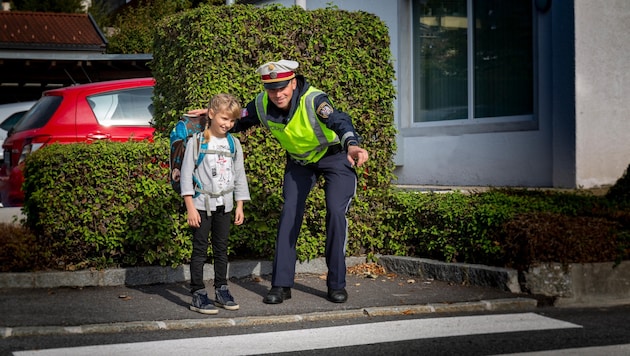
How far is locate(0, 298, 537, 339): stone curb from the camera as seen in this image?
591 centimetres

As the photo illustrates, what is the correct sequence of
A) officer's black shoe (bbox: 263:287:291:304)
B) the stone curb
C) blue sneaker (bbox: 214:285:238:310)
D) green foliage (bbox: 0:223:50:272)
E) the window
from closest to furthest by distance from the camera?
the stone curb, blue sneaker (bbox: 214:285:238:310), officer's black shoe (bbox: 263:287:291:304), green foliage (bbox: 0:223:50:272), the window

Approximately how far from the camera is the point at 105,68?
73.8ft

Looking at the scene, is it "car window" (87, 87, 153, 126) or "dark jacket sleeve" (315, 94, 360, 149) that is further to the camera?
"car window" (87, 87, 153, 126)

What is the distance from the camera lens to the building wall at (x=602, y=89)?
1153 cm

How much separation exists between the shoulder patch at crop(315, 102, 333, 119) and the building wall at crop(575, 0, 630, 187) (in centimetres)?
576

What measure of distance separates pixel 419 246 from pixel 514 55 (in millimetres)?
5600

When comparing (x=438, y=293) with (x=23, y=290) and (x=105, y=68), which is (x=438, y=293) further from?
(x=105, y=68)

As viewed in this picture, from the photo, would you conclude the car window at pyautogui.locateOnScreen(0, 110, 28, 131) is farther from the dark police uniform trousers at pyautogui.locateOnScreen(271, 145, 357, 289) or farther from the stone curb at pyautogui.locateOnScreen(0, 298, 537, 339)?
the stone curb at pyautogui.locateOnScreen(0, 298, 537, 339)

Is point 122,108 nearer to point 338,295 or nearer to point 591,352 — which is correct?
point 338,295

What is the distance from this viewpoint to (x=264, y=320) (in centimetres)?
638

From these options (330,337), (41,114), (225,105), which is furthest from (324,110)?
(41,114)

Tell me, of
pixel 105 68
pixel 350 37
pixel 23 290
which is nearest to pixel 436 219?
pixel 350 37

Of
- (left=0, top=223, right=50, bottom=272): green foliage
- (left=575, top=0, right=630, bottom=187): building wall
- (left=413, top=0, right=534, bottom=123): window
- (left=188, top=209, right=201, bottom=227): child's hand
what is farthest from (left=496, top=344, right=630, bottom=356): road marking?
(left=413, top=0, right=534, bottom=123): window

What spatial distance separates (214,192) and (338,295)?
130 cm
